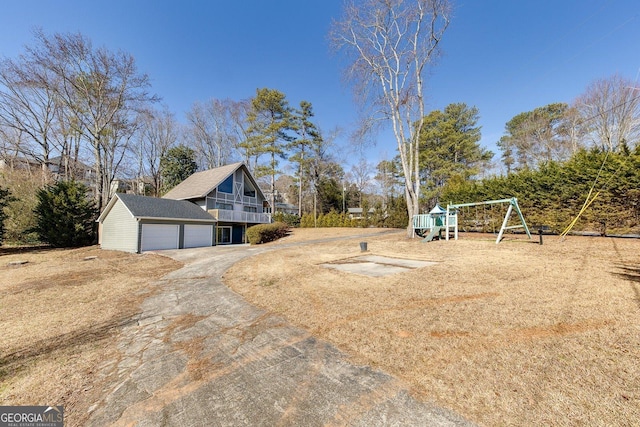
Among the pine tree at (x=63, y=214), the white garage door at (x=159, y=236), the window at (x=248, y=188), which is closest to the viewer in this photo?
the white garage door at (x=159, y=236)

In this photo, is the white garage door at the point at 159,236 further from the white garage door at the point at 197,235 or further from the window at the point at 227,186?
the window at the point at 227,186

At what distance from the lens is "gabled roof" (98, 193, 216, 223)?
15922 mm

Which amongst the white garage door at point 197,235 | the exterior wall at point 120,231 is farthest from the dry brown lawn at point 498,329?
the white garage door at point 197,235

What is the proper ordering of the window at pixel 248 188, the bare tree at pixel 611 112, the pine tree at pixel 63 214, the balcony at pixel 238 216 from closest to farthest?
1. the pine tree at pixel 63 214
2. the bare tree at pixel 611 112
3. the balcony at pixel 238 216
4. the window at pixel 248 188

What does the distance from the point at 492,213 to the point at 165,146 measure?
3543 centimetres

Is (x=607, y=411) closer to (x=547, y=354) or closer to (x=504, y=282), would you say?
(x=547, y=354)

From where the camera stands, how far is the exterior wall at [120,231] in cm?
1552

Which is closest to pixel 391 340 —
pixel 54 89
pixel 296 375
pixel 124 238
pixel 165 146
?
pixel 296 375

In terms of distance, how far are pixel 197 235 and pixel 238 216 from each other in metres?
4.23

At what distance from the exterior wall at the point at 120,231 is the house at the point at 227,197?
5.56 m

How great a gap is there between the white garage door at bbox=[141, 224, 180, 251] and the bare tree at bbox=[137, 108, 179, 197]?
60.8ft

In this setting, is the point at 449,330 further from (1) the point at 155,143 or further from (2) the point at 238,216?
(1) the point at 155,143

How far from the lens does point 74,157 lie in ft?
75.5

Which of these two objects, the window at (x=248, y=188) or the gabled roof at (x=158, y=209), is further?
the window at (x=248, y=188)
